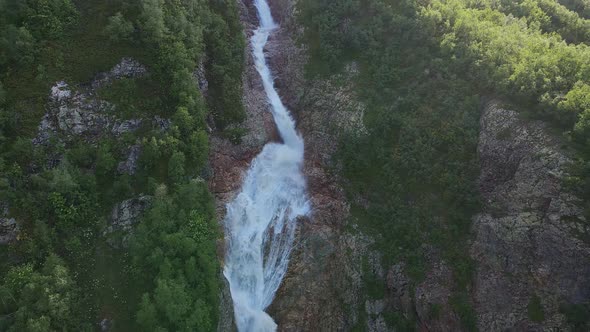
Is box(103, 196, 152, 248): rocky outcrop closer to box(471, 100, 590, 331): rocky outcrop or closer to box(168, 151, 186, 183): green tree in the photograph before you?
box(168, 151, 186, 183): green tree

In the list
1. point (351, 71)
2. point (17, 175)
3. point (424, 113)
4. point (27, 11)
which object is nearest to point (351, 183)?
point (424, 113)

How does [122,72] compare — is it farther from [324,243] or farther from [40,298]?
[324,243]

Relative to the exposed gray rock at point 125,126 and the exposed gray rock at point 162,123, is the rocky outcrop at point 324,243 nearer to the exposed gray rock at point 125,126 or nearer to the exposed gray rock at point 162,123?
the exposed gray rock at point 162,123

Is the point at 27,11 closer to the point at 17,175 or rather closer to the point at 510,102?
the point at 17,175

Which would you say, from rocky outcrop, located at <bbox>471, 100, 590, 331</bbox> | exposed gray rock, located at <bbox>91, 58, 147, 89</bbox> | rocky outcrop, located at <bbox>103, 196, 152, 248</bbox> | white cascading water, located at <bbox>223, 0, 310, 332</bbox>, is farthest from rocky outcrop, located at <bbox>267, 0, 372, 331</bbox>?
exposed gray rock, located at <bbox>91, 58, 147, 89</bbox>

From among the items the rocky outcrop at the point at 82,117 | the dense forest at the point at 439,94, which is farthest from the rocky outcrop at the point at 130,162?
the dense forest at the point at 439,94
